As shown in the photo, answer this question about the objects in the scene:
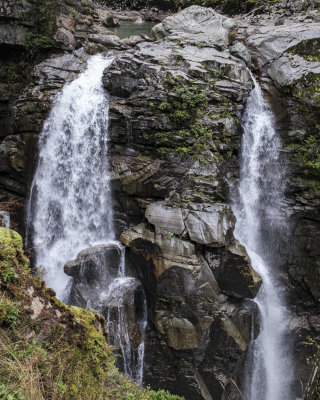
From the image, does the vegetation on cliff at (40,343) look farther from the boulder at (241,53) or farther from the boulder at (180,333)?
the boulder at (241,53)

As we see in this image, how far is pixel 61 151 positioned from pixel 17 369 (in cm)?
926

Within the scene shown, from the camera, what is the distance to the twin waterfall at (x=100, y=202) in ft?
33.5

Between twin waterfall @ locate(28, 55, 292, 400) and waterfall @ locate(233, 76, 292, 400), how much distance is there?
1.3 inches

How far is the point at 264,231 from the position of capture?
10.9 metres

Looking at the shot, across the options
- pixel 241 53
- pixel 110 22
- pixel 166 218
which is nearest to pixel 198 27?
pixel 241 53

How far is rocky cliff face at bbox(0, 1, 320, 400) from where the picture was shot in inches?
348

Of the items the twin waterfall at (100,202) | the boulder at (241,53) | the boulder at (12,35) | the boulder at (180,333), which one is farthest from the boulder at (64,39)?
the boulder at (180,333)

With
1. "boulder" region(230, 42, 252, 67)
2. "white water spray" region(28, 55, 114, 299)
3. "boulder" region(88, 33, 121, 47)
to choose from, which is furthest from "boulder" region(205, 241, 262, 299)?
"boulder" region(88, 33, 121, 47)

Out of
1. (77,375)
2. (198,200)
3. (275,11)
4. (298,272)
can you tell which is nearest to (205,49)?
(275,11)

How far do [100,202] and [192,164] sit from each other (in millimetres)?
3458

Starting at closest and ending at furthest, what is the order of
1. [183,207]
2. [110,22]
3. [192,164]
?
1. [183,207]
2. [192,164]
3. [110,22]

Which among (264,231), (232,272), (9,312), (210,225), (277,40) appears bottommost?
(232,272)

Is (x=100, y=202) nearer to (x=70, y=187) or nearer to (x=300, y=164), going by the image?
(x=70, y=187)

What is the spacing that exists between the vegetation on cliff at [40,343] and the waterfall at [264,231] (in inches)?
284
